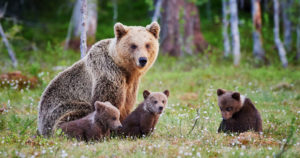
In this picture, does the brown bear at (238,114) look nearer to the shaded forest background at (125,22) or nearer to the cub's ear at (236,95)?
the cub's ear at (236,95)

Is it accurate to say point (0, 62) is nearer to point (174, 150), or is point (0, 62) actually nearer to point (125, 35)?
point (125, 35)

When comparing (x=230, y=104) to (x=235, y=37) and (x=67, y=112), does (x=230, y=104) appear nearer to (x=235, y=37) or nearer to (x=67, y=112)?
(x=67, y=112)

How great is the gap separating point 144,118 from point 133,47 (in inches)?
52.7

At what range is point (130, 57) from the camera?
21.5 feet

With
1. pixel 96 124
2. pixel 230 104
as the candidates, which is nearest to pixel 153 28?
pixel 230 104

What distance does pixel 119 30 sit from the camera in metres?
6.67

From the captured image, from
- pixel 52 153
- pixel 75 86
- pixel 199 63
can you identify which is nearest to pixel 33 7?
pixel 199 63

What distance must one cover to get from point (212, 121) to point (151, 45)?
225 centimetres

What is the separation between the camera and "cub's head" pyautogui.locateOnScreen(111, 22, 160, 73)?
256 inches

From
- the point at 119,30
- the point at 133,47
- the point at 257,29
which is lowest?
the point at 133,47

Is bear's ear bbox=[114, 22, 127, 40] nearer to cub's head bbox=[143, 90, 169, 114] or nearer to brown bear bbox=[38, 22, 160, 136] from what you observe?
brown bear bbox=[38, 22, 160, 136]

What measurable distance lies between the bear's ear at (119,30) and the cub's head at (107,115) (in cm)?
Result: 143

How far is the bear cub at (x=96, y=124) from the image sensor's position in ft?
19.5

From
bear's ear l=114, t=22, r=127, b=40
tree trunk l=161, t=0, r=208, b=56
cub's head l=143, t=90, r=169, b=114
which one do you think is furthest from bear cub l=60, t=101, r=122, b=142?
tree trunk l=161, t=0, r=208, b=56
